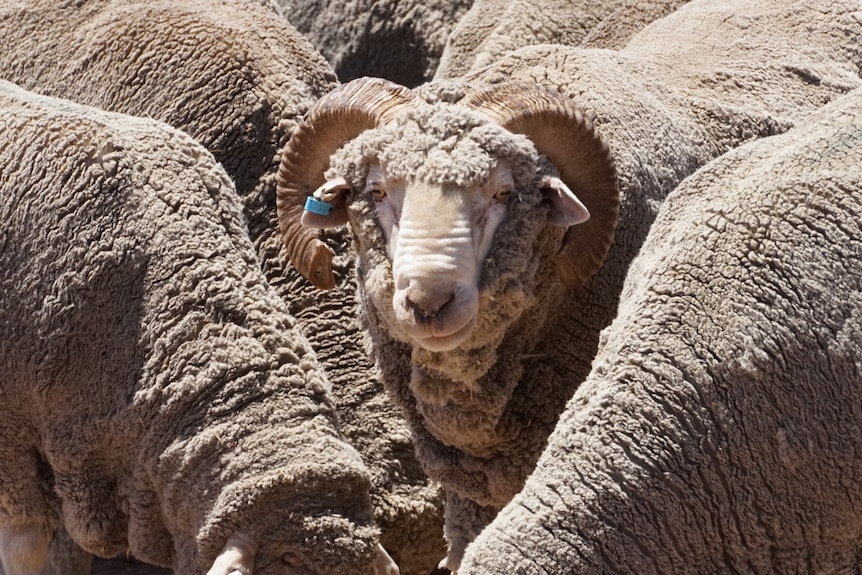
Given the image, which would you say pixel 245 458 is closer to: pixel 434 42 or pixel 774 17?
pixel 774 17

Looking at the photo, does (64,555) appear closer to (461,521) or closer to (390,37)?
(461,521)

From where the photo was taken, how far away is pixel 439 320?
5172mm

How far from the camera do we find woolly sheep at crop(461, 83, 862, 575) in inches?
164

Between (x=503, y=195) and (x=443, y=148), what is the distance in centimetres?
27

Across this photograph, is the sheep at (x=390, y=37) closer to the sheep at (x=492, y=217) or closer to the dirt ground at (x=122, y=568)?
the sheep at (x=492, y=217)

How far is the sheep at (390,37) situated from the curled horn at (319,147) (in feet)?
11.0

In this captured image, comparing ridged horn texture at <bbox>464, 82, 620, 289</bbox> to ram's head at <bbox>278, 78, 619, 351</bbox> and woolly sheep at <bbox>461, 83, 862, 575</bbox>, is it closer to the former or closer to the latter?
ram's head at <bbox>278, 78, 619, 351</bbox>

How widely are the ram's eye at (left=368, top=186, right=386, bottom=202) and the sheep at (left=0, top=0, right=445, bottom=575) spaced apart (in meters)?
0.78

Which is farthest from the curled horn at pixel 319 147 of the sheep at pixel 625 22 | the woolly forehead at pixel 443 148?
the sheep at pixel 625 22

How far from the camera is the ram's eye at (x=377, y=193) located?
5.55 meters

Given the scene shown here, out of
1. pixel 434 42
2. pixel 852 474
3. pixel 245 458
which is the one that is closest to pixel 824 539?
pixel 852 474

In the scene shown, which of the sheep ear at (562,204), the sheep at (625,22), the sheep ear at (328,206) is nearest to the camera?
the sheep ear at (562,204)

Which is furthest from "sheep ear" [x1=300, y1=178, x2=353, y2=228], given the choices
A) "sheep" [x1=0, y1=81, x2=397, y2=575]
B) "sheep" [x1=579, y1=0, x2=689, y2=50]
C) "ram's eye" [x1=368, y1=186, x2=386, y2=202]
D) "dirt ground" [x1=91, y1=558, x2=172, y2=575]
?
"sheep" [x1=579, y1=0, x2=689, y2=50]

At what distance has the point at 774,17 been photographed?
24.5 feet
